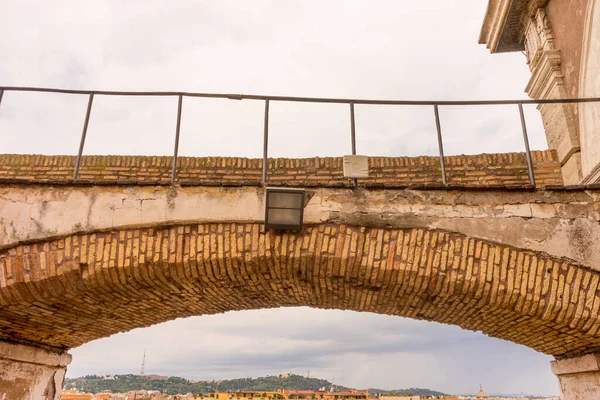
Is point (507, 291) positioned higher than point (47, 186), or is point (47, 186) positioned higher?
point (47, 186)

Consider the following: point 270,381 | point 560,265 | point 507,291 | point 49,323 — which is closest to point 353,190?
point 507,291

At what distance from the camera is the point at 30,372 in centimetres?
568

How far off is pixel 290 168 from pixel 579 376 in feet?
16.0

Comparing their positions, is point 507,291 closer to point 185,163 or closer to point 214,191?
point 214,191

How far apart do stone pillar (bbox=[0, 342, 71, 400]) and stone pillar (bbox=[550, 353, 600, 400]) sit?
6.85 metres

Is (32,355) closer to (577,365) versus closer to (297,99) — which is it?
(297,99)

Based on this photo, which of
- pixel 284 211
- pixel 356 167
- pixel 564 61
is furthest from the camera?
pixel 564 61

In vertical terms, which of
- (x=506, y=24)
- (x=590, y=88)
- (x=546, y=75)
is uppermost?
(x=506, y=24)

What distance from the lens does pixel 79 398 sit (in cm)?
2477

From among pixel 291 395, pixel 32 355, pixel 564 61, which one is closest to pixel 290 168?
pixel 32 355

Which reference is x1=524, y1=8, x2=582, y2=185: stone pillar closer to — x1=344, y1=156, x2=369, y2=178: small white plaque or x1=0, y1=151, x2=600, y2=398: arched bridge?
x1=0, y1=151, x2=600, y2=398: arched bridge

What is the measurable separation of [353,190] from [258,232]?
1060mm

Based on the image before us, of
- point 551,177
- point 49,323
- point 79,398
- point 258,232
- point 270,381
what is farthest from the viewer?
point 270,381

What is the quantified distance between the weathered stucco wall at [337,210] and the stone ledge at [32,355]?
6.05 feet
